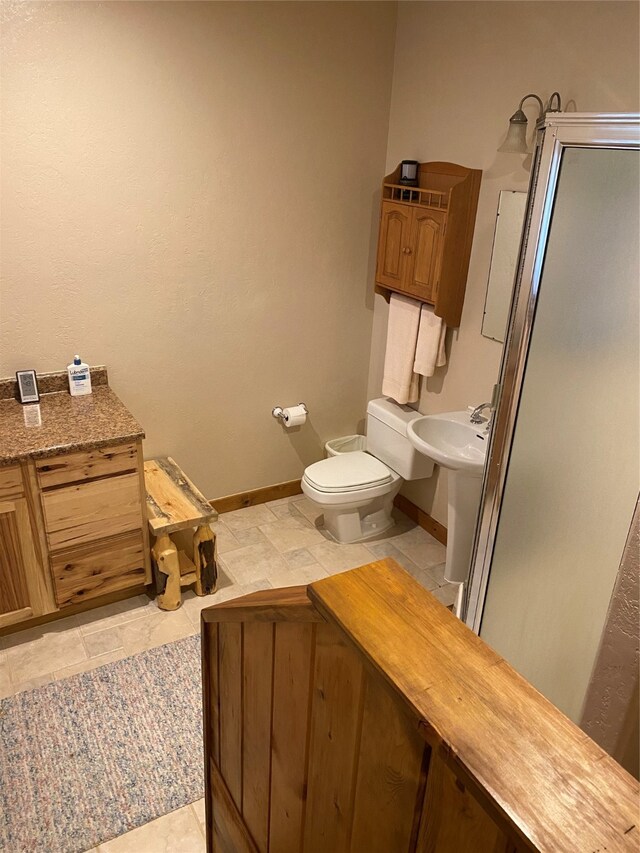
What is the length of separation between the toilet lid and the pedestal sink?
415 mm

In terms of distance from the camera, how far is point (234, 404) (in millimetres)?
3441

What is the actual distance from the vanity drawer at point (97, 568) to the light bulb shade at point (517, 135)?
2.17m

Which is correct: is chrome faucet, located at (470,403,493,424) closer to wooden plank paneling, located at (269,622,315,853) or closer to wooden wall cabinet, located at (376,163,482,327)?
wooden wall cabinet, located at (376,163,482,327)

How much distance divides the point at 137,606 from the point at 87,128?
2.05 metres

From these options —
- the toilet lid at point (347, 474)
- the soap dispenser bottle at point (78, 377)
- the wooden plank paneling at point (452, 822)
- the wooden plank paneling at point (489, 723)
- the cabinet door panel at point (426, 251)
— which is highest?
the cabinet door panel at point (426, 251)

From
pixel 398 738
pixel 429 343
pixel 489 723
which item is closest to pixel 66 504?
pixel 429 343

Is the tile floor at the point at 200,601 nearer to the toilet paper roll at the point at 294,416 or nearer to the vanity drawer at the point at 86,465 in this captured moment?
the toilet paper roll at the point at 294,416

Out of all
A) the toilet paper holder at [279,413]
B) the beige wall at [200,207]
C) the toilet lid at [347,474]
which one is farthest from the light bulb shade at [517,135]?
the toilet paper holder at [279,413]

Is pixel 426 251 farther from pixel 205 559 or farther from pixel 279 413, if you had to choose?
pixel 205 559

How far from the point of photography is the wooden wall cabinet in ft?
9.30

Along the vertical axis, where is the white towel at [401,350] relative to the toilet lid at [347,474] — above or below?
above

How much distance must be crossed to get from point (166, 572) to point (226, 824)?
4.23 ft

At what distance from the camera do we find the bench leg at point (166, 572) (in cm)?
278

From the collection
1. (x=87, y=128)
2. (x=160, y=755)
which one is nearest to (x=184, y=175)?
(x=87, y=128)
